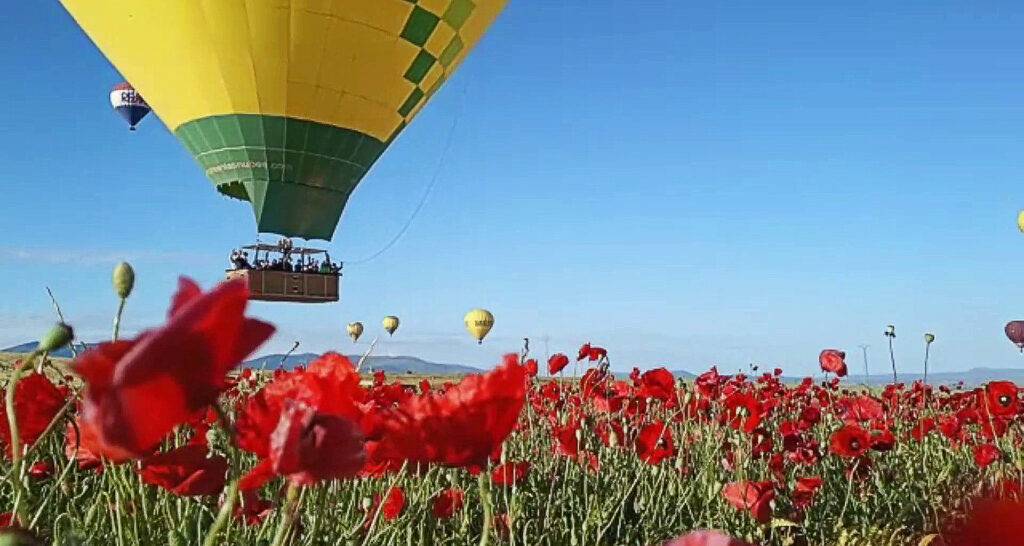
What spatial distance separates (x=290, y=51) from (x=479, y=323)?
52.0 feet

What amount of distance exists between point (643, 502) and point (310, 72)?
12.3 metres

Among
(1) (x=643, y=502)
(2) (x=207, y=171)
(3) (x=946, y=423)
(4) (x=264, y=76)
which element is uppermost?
(4) (x=264, y=76)

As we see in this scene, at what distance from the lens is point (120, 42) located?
15.1 meters

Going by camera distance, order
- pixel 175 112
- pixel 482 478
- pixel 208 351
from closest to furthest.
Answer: pixel 208 351, pixel 482 478, pixel 175 112

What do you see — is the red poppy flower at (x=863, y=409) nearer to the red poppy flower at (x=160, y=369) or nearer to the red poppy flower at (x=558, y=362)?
the red poppy flower at (x=558, y=362)

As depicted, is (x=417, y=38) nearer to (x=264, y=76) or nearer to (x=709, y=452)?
(x=264, y=76)

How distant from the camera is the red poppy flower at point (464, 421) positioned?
122 cm

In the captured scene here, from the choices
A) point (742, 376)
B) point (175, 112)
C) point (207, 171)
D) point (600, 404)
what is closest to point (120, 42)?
point (175, 112)

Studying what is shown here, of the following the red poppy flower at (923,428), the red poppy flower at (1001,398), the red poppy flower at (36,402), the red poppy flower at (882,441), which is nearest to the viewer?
the red poppy flower at (36,402)

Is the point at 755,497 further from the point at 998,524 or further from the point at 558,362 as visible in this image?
the point at 998,524

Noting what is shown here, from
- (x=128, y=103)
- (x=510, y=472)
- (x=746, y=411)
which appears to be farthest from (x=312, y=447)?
(x=128, y=103)

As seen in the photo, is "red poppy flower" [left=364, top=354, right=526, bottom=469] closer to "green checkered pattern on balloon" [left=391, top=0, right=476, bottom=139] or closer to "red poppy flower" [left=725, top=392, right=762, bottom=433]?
"red poppy flower" [left=725, top=392, right=762, bottom=433]

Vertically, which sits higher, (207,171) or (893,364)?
(207,171)

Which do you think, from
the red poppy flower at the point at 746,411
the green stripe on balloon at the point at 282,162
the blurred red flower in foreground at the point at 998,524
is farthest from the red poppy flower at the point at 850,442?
the green stripe on balloon at the point at 282,162
